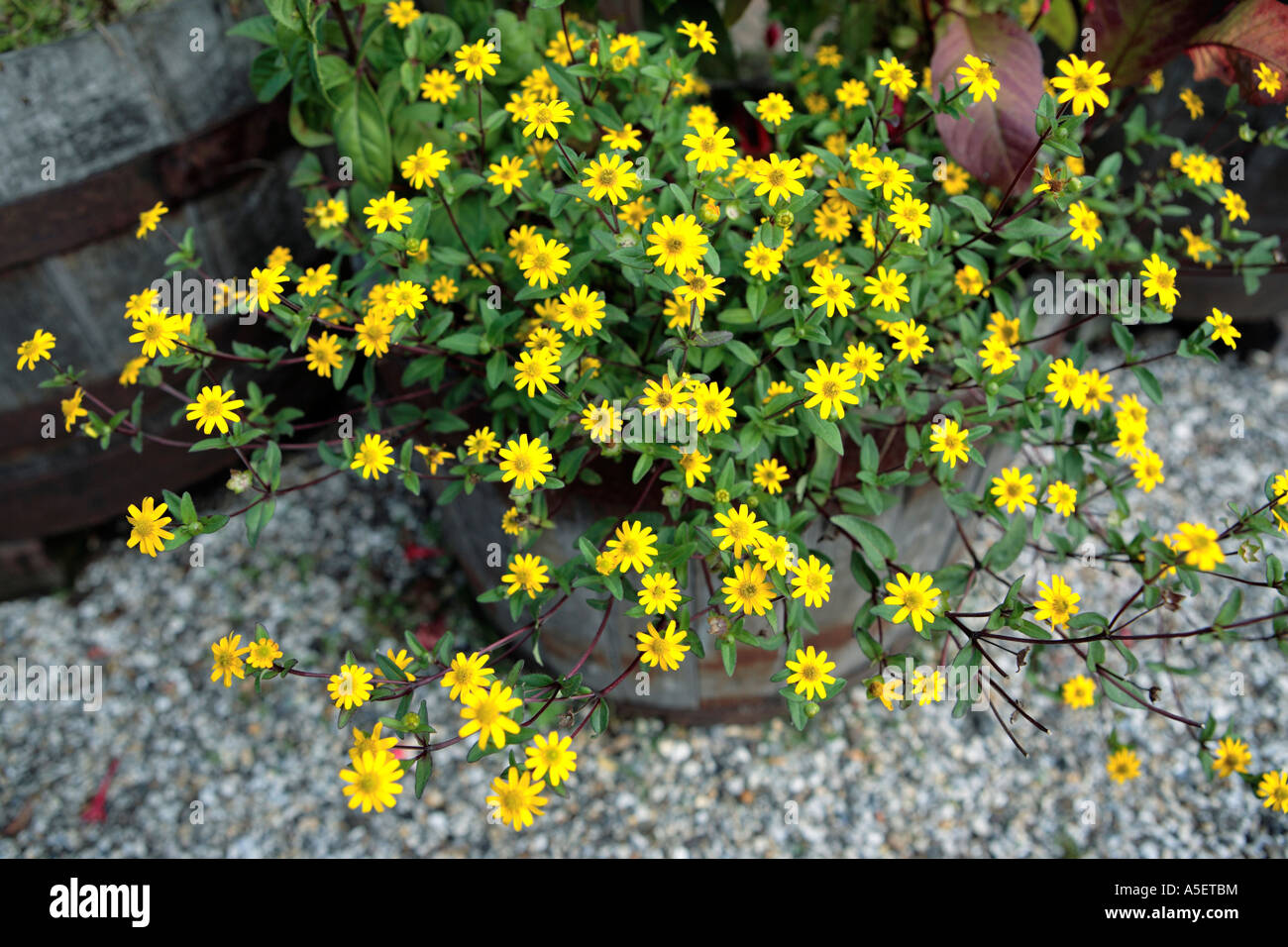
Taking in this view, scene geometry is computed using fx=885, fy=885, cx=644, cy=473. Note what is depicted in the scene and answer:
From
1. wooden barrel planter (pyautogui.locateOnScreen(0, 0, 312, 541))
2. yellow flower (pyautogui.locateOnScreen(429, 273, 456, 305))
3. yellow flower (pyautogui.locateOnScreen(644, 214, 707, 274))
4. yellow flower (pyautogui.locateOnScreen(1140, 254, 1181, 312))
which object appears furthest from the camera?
wooden barrel planter (pyautogui.locateOnScreen(0, 0, 312, 541))

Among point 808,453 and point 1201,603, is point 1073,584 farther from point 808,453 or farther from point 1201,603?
point 808,453

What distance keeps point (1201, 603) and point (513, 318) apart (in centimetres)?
183

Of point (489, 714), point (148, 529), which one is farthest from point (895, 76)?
Answer: point (148, 529)

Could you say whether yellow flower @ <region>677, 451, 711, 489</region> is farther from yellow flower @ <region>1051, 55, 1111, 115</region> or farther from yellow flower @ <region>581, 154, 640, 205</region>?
yellow flower @ <region>1051, 55, 1111, 115</region>

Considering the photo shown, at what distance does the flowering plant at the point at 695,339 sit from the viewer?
109 cm

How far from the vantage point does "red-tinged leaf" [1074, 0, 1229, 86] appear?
1418mm

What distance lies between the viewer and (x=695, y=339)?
3.70 feet

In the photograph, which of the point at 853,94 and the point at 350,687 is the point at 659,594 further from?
the point at 853,94

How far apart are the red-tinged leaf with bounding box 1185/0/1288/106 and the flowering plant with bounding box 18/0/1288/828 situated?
0.02 m

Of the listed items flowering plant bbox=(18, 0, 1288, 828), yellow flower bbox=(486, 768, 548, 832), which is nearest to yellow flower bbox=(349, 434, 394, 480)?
flowering plant bbox=(18, 0, 1288, 828)

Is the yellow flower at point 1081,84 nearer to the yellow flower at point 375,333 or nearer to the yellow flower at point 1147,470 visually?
the yellow flower at point 1147,470

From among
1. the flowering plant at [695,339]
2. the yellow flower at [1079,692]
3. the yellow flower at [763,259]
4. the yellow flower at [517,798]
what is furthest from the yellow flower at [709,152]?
the yellow flower at [1079,692]

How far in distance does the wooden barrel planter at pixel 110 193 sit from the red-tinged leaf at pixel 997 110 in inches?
51.2

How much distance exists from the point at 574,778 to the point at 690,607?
0.62 m
